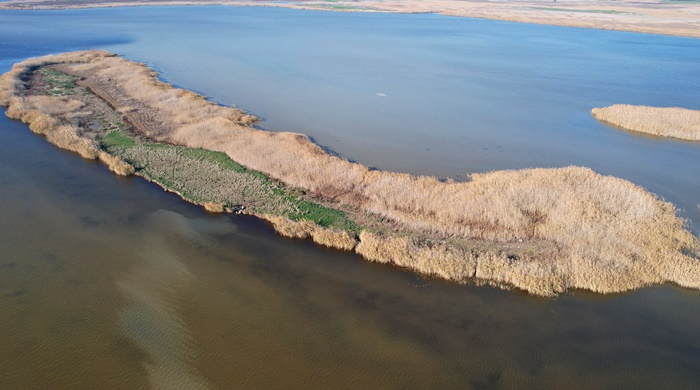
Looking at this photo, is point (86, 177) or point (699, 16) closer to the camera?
point (86, 177)

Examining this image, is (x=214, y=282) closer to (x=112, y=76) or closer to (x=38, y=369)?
(x=38, y=369)

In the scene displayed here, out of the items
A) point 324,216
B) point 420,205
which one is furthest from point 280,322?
point 420,205

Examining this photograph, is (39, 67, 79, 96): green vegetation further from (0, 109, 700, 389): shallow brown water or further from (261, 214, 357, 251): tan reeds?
(261, 214, 357, 251): tan reeds

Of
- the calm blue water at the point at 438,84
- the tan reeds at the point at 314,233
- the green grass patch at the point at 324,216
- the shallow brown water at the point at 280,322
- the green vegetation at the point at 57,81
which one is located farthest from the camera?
the green vegetation at the point at 57,81

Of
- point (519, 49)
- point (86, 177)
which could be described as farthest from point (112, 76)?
point (519, 49)

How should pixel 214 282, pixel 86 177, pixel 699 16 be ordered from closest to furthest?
pixel 214 282, pixel 86 177, pixel 699 16

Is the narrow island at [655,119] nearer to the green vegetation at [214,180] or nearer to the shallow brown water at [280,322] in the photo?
the shallow brown water at [280,322]

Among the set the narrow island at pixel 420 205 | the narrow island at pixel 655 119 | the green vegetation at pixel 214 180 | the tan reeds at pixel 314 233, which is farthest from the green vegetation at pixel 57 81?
the narrow island at pixel 655 119
